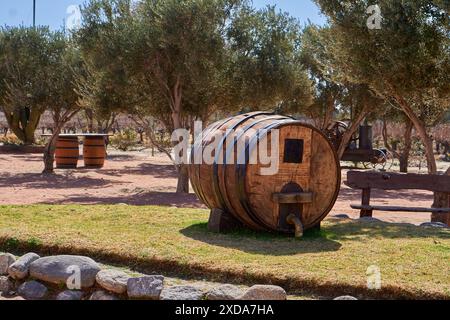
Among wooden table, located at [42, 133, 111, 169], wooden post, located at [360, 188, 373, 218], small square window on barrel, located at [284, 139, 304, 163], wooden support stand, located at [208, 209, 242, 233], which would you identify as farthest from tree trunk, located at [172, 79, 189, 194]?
small square window on barrel, located at [284, 139, 304, 163]

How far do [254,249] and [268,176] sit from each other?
0.86 m

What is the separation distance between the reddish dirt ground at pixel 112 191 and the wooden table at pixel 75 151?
22.7 inches

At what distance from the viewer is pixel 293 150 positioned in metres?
6.14

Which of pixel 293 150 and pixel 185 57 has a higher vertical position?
pixel 185 57

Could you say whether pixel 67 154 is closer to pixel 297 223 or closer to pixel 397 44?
pixel 397 44

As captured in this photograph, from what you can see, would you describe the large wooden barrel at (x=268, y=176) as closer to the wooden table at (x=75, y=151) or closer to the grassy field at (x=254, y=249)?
the grassy field at (x=254, y=249)

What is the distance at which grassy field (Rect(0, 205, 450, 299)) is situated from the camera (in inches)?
178

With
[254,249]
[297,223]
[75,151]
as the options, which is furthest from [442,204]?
[75,151]

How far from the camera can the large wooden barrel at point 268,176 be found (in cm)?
589

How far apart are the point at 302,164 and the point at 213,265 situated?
6.13ft

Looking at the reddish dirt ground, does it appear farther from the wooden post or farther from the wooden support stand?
the wooden support stand

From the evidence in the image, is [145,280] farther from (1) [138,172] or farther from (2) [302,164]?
(1) [138,172]

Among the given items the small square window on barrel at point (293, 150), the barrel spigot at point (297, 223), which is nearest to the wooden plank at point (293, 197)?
the barrel spigot at point (297, 223)
